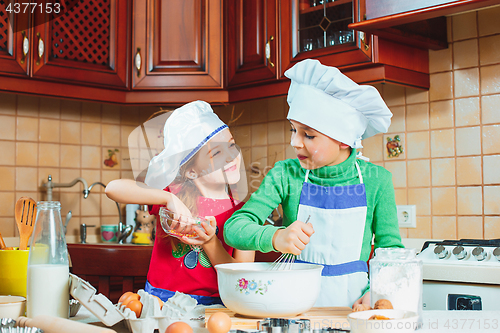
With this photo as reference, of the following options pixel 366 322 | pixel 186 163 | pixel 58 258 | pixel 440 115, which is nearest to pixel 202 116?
pixel 186 163

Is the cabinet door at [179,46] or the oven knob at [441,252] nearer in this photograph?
the oven knob at [441,252]

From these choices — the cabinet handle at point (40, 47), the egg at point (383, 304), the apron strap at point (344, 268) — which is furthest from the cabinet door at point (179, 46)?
the egg at point (383, 304)

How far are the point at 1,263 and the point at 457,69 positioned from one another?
156 centimetres

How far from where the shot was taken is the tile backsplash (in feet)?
5.42

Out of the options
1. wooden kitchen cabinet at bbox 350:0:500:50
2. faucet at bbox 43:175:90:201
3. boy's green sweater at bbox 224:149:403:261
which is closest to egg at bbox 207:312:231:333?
boy's green sweater at bbox 224:149:403:261

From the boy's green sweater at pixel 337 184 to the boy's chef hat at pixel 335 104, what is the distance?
69 millimetres

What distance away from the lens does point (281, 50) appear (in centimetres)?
180

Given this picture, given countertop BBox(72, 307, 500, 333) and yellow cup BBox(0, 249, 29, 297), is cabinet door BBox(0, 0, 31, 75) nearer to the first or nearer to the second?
yellow cup BBox(0, 249, 29, 297)

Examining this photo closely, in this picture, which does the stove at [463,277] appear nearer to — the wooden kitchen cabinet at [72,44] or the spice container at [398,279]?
the spice container at [398,279]

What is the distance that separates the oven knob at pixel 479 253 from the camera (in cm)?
126

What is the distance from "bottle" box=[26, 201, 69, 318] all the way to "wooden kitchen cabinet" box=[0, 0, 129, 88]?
130 centimetres

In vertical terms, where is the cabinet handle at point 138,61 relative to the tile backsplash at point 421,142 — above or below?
above

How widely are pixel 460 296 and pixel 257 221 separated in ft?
2.12

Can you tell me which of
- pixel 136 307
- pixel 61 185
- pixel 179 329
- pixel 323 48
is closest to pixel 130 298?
pixel 136 307
